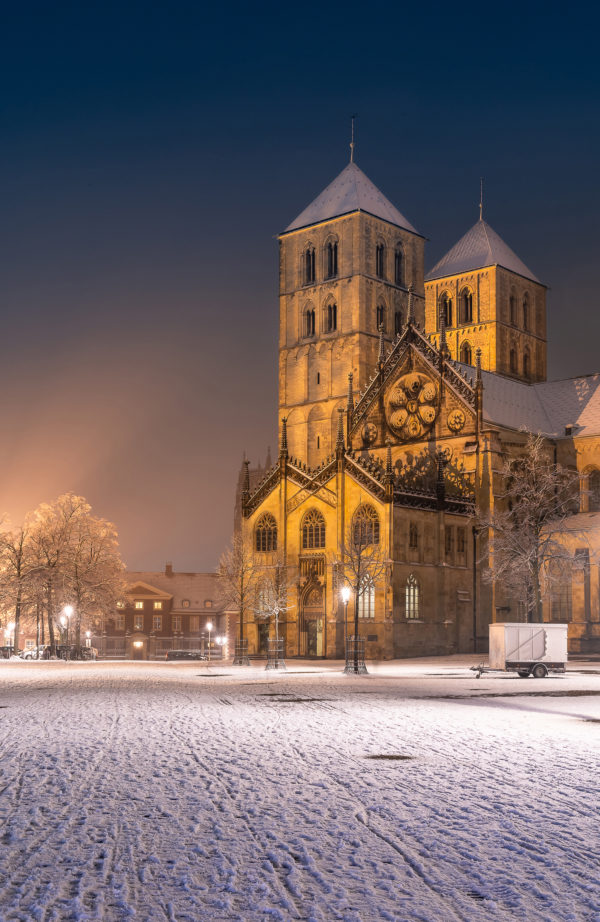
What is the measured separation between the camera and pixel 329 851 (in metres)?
9.06

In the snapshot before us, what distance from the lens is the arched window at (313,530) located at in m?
66.6

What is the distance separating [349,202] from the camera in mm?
89438

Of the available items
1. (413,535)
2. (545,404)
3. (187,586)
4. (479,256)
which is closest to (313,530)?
(413,535)

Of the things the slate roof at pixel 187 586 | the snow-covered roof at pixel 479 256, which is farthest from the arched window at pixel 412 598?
the slate roof at pixel 187 586

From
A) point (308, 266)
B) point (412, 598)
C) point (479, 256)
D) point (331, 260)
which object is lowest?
point (412, 598)

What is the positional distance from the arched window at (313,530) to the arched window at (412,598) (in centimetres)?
701

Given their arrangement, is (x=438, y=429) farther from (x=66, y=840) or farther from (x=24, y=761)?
(x=66, y=840)

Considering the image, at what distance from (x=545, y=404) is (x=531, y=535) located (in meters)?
26.1

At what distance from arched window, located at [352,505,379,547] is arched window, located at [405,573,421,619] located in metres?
3.10

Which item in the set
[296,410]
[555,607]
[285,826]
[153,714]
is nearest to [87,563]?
[296,410]

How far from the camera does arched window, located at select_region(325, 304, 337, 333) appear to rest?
288 ft

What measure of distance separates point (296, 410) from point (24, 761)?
73.8 m

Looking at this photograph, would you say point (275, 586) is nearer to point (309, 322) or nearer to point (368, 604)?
point (368, 604)

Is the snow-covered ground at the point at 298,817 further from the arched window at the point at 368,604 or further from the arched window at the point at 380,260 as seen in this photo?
the arched window at the point at 380,260
